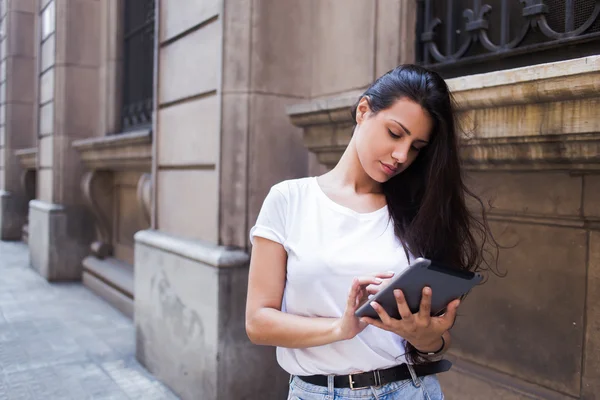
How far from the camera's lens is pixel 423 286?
4.76 feet

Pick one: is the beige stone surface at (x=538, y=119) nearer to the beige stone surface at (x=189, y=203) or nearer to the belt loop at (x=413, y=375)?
the belt loop at (x=413, y=375)

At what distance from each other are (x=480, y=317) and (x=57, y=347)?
418 cm

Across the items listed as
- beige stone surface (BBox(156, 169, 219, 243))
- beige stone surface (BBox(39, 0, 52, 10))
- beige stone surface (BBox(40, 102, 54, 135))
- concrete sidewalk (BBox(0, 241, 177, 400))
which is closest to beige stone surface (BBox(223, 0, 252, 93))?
beige stone surface (BBox(156, 169, 219, 243))

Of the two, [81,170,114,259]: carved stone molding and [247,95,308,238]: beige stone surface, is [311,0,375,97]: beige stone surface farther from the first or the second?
[81,170,114,259]: carved stone molding

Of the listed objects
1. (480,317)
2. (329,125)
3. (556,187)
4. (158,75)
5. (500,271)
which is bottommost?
(480,317)

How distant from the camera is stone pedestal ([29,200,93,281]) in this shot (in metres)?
8.48

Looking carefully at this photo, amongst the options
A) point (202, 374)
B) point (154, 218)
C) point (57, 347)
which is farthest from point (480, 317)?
point (57, 347)

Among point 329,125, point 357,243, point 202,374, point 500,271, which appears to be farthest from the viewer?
point 202,374

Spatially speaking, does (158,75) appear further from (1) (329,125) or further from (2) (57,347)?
(2) (57,347)

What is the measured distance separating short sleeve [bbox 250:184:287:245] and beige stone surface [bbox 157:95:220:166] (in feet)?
7.53

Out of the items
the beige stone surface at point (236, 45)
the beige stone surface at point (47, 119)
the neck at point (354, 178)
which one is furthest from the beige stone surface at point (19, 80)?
the neck at point (354, 178)

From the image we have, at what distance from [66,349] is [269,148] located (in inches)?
119

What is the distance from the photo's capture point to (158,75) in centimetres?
504

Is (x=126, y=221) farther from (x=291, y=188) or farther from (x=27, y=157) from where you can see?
(x=291, y=188)
